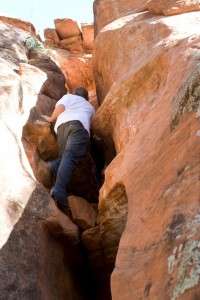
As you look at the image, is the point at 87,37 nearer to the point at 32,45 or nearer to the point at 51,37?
the point at 51,37

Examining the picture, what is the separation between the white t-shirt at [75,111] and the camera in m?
7.71

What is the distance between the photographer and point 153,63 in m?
6.44

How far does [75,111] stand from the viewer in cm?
796

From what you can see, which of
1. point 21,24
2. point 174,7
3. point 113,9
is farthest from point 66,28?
point 174,7

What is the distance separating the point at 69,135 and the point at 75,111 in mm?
697

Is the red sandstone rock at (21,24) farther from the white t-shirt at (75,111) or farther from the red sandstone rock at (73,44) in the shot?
the white t-shirt at (75,111)

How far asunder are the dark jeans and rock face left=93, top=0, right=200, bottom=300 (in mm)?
577

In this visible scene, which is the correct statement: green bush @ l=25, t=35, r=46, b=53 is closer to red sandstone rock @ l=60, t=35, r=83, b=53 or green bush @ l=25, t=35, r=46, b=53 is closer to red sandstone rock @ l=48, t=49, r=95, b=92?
red sandstone rock @ l=48, t=49, r=95, b=92

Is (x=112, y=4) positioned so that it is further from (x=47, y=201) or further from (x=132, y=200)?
(x=132, y=200)

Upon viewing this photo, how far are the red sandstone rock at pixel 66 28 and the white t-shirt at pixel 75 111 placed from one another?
12008 mm

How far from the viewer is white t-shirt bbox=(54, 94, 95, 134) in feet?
25.3

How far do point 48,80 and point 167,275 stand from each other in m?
8.20

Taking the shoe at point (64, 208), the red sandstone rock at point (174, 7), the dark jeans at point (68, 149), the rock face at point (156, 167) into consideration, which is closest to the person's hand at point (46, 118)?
the dark jeans at point (68, 149)

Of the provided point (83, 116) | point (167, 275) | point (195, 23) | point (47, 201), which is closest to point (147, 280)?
point (167, 275)
